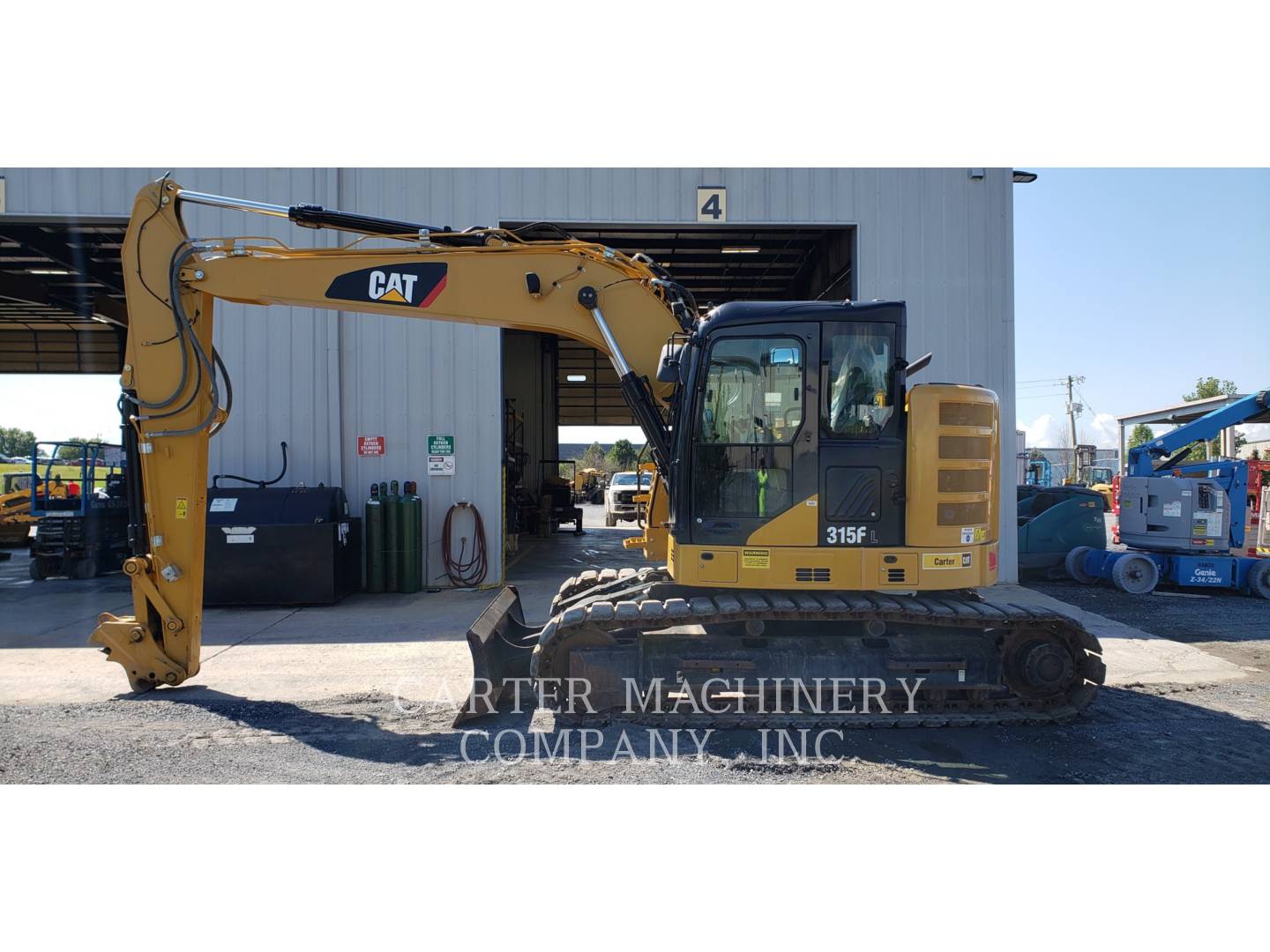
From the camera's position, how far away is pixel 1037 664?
5.58 metres

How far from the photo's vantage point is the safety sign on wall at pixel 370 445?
1155 centimetres

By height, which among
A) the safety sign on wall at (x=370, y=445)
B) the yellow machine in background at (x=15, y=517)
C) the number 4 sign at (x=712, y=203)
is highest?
the number 4 sign at (x=712, y=203)

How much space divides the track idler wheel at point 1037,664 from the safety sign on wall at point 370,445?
9.10 metres

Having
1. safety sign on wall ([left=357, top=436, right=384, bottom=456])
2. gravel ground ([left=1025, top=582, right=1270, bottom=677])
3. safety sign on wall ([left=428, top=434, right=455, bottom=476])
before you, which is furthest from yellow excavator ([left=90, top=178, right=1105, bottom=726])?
safety sign on wall ([left=357, top=436, right=384, bottom=456])

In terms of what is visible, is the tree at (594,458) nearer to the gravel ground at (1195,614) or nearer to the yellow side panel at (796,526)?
the gravel ground at (1195,614)

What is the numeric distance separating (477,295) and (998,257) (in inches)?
350

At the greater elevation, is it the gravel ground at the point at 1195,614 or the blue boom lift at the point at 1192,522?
the blue boom lift at the point at 1192,522

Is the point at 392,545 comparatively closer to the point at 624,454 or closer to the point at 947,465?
the point at 947,465

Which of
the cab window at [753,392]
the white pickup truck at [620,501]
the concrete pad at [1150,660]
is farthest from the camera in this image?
the white pickup truck at [620,501]

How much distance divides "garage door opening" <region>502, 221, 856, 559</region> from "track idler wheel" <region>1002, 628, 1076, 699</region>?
11.9 ft

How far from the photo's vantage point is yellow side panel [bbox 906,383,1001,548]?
17.9 feet

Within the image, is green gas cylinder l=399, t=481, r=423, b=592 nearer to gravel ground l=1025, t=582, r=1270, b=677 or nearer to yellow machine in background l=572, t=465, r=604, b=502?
gravel ground l=1025, t=582, r=1270, b=677

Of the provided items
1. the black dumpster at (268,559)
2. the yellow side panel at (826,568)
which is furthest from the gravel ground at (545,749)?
the black dumpster at (268,559)

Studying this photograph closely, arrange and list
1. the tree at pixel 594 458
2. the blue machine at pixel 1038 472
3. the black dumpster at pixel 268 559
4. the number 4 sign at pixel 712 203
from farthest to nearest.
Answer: the tree at pixel 594 458 < the blue machine at pixel 1038 472 < the number 4 sign at pixel 712 203 < the black dumpster at pixel 268 559
